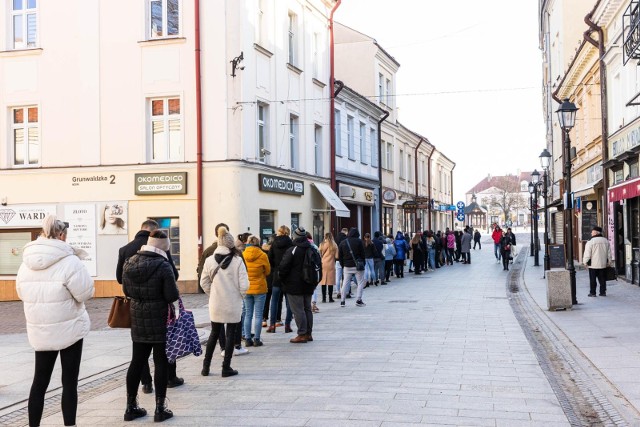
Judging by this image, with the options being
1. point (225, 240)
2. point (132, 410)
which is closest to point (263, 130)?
point (225, 240)

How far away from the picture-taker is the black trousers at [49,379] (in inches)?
219

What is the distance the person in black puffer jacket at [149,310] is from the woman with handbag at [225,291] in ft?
5.80

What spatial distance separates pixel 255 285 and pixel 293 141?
13775 mm

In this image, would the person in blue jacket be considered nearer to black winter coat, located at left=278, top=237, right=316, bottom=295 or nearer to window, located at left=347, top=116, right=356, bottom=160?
window, located at left=347, top=116, right=356, bottom=160

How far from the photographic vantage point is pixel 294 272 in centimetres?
1076

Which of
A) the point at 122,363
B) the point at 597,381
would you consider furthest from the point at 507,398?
the point at 122,363

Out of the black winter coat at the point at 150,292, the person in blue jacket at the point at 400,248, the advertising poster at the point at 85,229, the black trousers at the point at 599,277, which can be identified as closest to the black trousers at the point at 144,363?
the black winter coat at the point at 150,292

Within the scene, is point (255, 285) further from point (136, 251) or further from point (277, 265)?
point (136, 251)

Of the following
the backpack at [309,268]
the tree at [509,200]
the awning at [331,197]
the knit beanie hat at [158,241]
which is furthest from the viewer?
the tree at [509,200]

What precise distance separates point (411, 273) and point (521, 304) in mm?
12245

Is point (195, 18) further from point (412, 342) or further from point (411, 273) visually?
point (411, 273)

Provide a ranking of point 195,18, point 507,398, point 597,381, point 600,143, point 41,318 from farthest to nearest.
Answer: point 600,143
point 195,18
point 597,381
point 507,398
point 41,318

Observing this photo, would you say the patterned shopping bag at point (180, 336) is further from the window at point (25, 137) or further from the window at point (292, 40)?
the window at point (292, 40)

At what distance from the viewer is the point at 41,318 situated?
5.45 m
